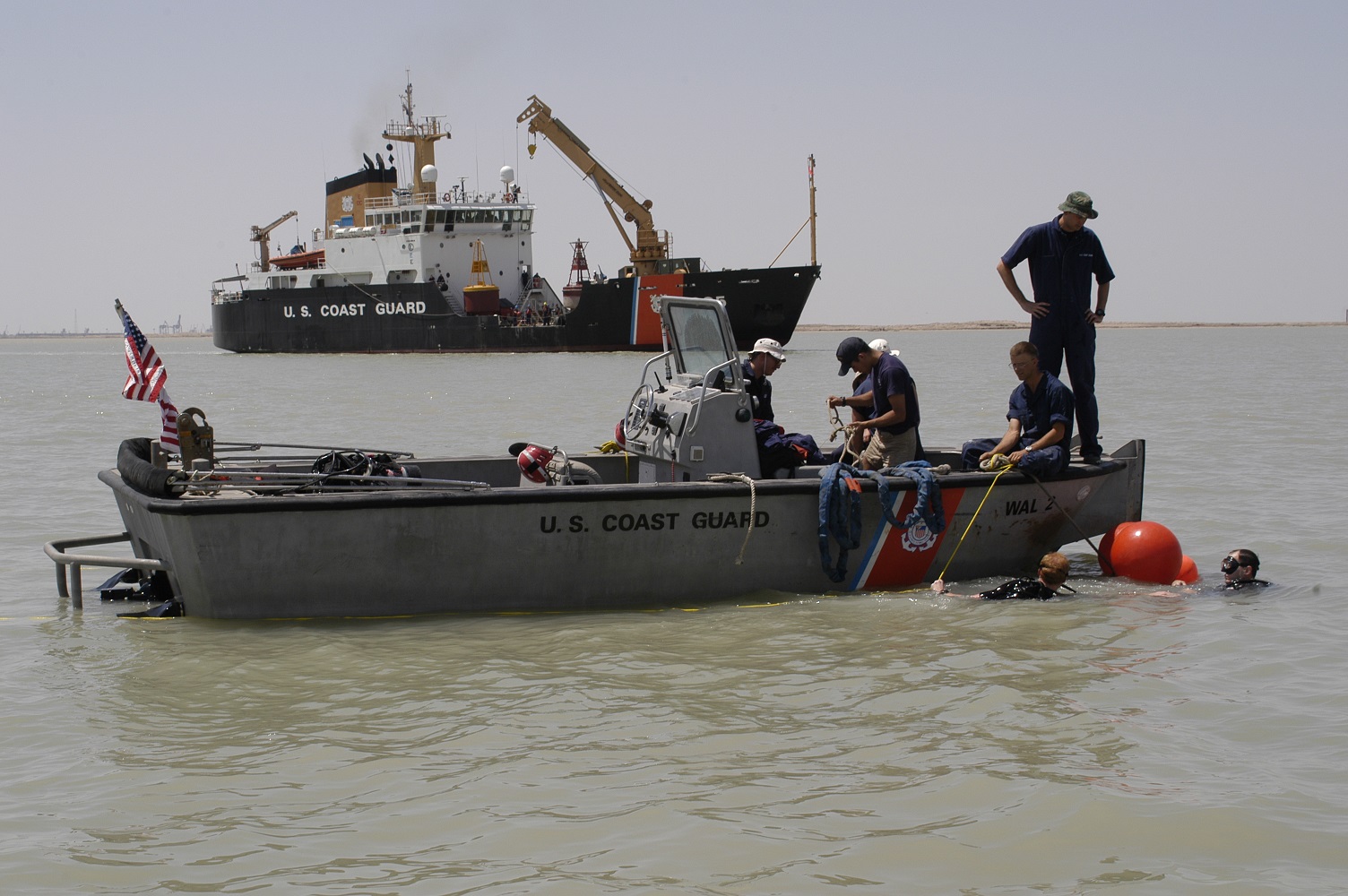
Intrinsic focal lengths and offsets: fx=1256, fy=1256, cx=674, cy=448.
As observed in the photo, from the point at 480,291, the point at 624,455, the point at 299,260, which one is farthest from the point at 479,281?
the point at 624,455

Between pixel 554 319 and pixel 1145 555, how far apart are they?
4378 centimetres

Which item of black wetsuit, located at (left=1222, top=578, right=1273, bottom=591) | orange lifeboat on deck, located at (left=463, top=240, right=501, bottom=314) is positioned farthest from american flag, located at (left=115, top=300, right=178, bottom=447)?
orange lifeboat on deck, located at (left=463, top=240, right=501, bottom=314)

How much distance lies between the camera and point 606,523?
295 inches

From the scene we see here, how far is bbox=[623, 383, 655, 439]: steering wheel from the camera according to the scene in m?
8.69

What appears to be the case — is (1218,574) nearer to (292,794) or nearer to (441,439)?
(292,794)

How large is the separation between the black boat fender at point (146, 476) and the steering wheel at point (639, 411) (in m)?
2.99

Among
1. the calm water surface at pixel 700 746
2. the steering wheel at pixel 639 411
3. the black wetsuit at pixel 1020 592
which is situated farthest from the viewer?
the steering wheel at pixel 639 411

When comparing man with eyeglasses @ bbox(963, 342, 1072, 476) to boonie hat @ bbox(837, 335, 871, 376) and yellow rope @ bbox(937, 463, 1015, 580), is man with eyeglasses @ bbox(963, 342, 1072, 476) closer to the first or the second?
yellow rope @ bbox(937, 463, 1015, 580)

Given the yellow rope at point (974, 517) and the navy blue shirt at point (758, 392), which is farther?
the navy blue shirt at point (758, 392)

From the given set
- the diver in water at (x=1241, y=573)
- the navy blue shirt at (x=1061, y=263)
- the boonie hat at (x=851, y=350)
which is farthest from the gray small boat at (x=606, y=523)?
the navy blue shirt at (x=1061, y=263)

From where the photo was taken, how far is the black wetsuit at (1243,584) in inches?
332

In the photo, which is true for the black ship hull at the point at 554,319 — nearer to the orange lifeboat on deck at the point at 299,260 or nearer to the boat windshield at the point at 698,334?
the orange lifeboat on deck at the point at 299,260

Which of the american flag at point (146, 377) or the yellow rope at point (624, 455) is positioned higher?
the american flag at point (146, 377)

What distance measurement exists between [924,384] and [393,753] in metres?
33.4
